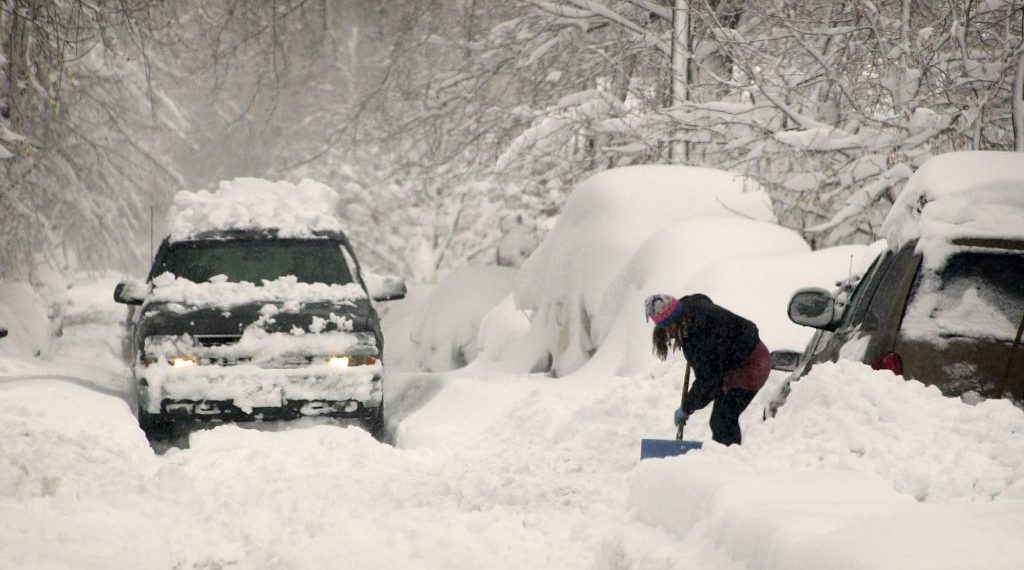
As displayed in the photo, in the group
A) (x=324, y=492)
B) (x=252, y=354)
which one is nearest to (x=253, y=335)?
(x=252, y=354)

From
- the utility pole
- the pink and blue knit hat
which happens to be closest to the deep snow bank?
the pink and blue knit hat

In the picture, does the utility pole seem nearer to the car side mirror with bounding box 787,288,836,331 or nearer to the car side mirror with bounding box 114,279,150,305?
the car side mirror with bounding box 114,279,150,305

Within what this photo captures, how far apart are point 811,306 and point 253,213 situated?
6498 mm

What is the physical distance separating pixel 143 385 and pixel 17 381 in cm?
184

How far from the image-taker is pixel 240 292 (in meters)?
10.1

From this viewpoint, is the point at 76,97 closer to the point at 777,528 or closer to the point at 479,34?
the point at 479,34

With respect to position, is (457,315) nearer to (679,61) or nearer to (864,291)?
(679,61)

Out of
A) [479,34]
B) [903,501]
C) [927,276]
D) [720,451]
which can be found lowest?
[720,451]

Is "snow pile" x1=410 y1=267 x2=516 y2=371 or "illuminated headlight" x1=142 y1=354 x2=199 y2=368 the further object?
"snow pile" x1=410 y1=267 x2=516 y2=371

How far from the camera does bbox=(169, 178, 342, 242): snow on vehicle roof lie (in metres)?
11.0

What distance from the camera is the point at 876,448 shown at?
5207 millimetres

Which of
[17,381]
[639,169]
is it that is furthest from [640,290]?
[17,381]

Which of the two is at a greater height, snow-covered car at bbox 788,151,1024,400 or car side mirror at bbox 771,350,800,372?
snow-covered car at bbox 788,151,1024,400

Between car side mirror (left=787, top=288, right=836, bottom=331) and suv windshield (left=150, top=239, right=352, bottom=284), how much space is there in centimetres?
540
